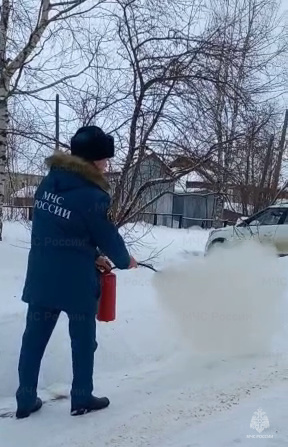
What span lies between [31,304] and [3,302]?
194 centimetres

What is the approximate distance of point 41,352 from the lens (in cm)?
291

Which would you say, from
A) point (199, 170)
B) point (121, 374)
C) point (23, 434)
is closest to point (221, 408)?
point (121, 374)

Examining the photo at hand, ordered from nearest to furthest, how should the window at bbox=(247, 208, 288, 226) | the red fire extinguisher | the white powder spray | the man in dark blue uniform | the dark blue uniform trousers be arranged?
1. the man in dark blue uniform
2. the dark blue uniform trousers
3. the red fire extinguisher
4. the white powder spray
5. the window at bbox=(247, 208, 288, 226)

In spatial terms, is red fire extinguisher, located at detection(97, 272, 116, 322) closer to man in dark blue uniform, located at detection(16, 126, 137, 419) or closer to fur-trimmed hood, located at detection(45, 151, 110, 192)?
man in dark blue uniform, located at detection(16, 126, 137, 419)

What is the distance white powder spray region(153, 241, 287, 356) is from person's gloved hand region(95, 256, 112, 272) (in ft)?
3.16

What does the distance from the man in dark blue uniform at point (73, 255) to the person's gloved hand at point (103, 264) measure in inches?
4.0

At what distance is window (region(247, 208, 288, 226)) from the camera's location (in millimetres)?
11059

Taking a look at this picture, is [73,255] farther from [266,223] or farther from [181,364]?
[266,223]

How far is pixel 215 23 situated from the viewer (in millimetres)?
7438

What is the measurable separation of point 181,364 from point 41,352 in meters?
1.26

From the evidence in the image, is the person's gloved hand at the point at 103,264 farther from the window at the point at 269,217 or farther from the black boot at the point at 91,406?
the window at the point at 269,217

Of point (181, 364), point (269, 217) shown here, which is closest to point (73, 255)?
point (181, 364)

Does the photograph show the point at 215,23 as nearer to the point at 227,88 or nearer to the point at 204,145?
the point at 227,88

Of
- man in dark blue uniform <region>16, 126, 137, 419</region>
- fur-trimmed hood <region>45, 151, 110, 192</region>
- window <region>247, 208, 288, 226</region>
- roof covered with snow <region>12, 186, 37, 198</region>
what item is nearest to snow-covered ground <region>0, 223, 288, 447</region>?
man in dark blue uniform <region>16, 126, 137, 419</region>
